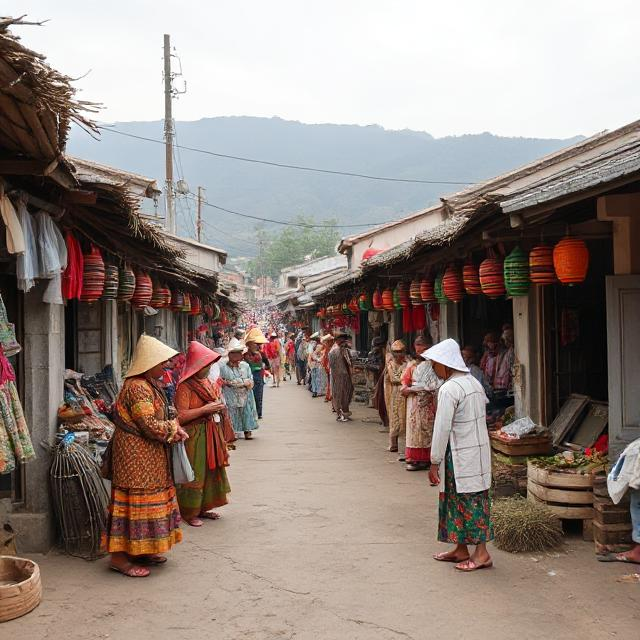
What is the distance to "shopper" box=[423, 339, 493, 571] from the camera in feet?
20.5

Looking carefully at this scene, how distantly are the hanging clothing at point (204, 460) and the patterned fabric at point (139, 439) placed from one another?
1472mm

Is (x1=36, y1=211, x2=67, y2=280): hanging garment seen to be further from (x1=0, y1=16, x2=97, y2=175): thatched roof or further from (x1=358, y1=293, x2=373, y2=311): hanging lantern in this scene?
(x1=358, y1=293, x2=373, y2=311): hanging lantern

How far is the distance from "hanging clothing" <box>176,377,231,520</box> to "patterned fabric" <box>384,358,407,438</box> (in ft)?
15.4

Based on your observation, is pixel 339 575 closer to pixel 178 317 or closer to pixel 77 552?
pixel 77 552

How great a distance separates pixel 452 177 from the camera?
175375 millimetres

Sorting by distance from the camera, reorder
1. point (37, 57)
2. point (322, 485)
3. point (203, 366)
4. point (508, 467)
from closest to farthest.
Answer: point (37, 57) < point (203, 366) < point (508, 467) < point (322, 485)

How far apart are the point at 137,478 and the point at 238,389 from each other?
7.47 metres

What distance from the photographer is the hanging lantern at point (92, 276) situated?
24.9 ft

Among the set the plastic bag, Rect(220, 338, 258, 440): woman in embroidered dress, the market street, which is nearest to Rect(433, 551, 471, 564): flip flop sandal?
the market street

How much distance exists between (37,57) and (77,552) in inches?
184

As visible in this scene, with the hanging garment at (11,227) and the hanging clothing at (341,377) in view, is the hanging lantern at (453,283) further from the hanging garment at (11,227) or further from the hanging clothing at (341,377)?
the hanging clothing at (341,377)

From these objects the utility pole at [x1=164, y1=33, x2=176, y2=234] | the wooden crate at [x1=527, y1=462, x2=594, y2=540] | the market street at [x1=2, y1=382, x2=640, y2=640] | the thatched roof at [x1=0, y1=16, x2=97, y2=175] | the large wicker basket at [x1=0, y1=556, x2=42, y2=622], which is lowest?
the market street at [x1=2, y1=382, x2=640, y2=640]

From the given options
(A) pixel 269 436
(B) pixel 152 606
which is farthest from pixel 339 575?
(A) pixel 269 436

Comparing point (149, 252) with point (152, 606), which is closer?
point (152, 606)
